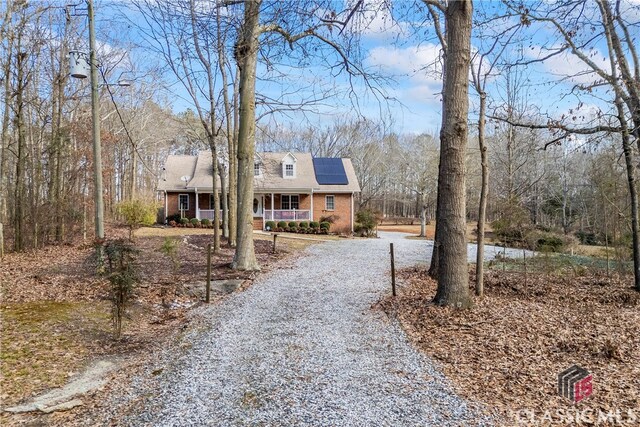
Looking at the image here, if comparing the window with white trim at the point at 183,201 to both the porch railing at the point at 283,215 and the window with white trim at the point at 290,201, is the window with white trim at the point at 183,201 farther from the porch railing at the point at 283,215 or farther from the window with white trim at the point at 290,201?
the window with white trim at the point at 290,201

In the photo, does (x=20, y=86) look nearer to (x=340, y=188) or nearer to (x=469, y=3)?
(x=469, y=3)

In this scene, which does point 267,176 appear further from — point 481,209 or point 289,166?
point 481,209

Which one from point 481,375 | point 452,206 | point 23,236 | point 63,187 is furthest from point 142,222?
point 481,375

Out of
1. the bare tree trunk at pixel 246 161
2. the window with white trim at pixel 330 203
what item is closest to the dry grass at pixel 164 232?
the window with white trim at pixel 330 203

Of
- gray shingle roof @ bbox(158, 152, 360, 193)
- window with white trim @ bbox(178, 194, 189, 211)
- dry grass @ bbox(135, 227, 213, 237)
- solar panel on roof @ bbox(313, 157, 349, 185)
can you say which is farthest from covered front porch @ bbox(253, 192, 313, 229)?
window with white trim @ bbox(178, 194, 189, 211)

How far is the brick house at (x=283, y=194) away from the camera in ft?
87.1

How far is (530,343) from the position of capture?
477 centimetres

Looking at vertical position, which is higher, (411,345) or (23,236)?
(23,236)

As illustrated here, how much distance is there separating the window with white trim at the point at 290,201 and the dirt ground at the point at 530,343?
1959 centimetres

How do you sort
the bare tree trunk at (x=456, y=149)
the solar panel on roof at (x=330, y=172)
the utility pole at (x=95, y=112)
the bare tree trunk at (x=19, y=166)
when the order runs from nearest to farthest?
the bare tree trunk at (x=456, y=149)
the utility pole at (x=95, y=112)
the bare tree trunk at (x=19, y=166)
the solar panel on roof at (x=330, y=172)

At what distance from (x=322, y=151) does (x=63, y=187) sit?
32897 millimetres

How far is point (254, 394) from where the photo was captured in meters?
3.71

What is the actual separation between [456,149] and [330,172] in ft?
73.5

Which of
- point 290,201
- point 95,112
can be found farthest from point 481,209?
point 290,201
